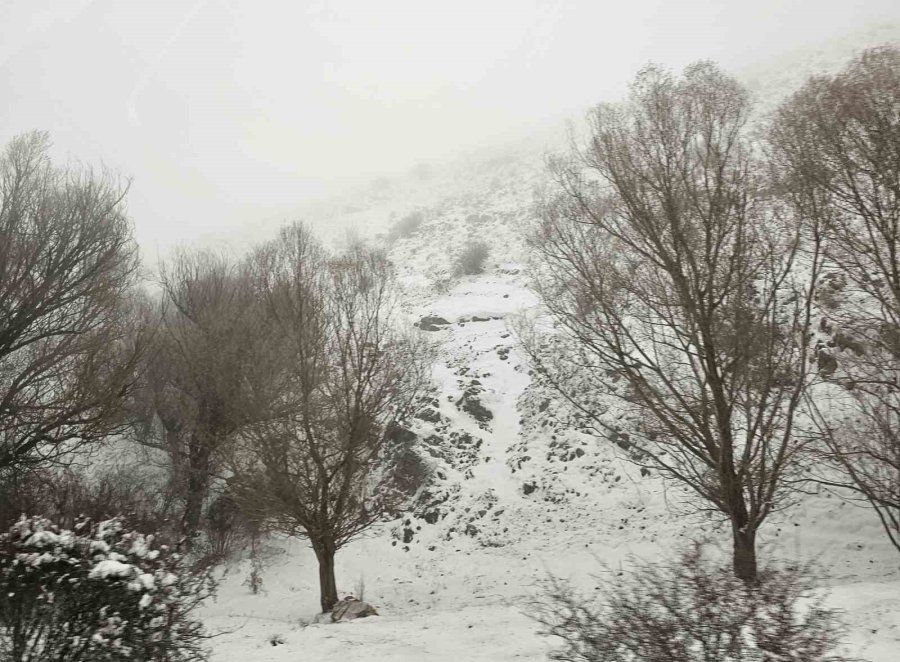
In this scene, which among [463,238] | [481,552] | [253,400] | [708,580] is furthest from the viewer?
[463,238]

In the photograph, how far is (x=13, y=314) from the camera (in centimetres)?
950

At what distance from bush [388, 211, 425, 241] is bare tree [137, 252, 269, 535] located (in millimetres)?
24519

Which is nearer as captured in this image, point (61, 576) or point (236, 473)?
point (61, 576)

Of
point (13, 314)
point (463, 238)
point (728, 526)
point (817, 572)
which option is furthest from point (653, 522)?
point (463, 238)

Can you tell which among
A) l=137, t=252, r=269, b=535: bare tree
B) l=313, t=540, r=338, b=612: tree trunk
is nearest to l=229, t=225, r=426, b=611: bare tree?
l=313, t=540, r=338, b=612: tree trunk

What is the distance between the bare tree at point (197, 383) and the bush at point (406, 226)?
24.5 m

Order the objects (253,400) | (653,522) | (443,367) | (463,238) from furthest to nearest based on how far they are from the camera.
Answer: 1. (463,238)
2. (443,367)
3. (653,522)
4. (253,400)

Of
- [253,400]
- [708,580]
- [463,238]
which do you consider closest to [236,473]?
[253,400]

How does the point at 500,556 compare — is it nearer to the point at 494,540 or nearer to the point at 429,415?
the point at 494,540

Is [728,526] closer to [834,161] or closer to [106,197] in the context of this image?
[834,161]

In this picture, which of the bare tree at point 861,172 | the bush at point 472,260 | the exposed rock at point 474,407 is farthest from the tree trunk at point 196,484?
the bush at point 472,260

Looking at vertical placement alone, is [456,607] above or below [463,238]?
below

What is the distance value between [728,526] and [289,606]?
418 inches

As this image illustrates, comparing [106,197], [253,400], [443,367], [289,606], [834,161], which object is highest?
[106,197]
